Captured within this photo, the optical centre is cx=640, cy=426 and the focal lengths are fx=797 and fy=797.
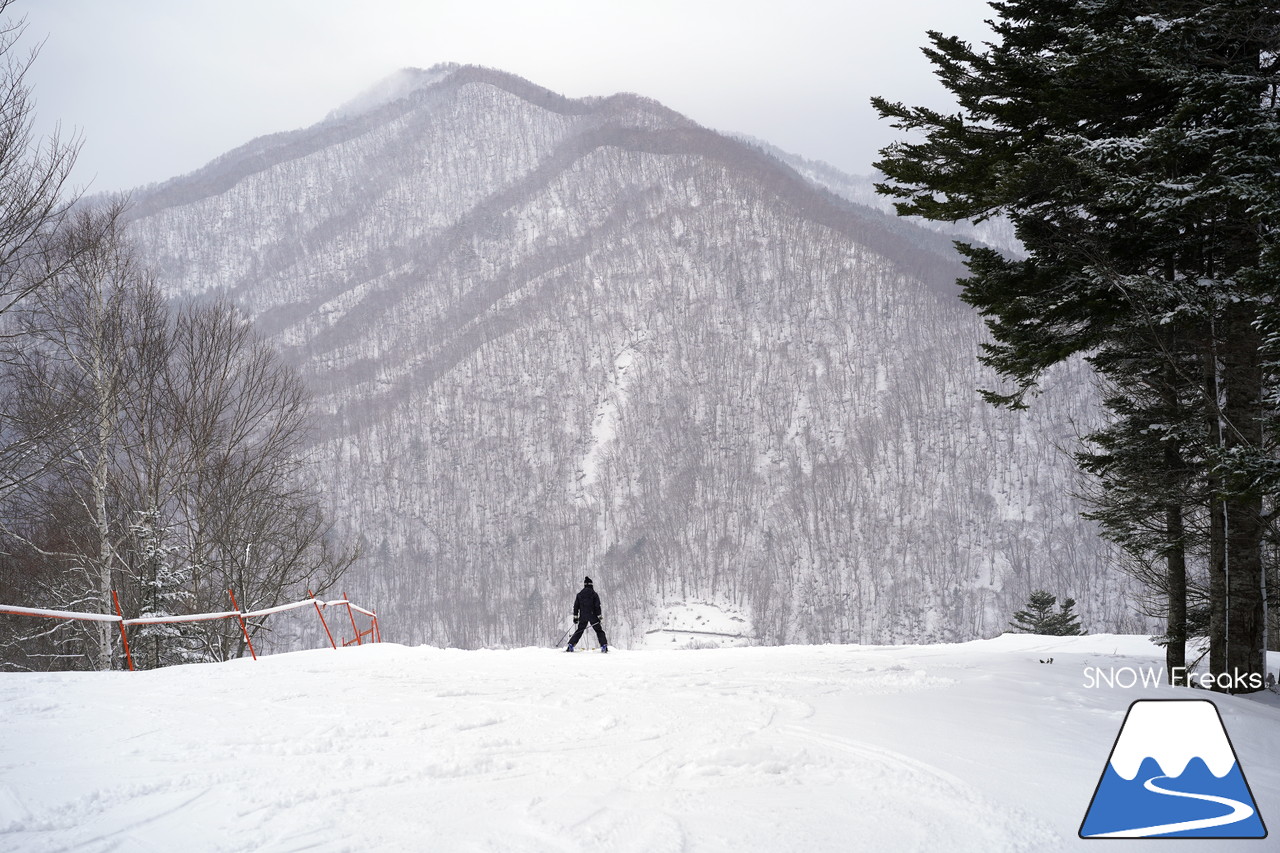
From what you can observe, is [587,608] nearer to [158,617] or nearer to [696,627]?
[158,617]

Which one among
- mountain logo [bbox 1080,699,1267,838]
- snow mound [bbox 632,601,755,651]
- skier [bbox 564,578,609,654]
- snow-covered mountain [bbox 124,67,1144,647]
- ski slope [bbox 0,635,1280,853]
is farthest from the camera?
snow-covered mountain [bbox 124,67,1144,647]

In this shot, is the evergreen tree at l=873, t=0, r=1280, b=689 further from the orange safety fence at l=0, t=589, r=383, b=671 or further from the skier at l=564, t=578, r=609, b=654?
the orange safety fence at l=0, t=589, r=383, b=671

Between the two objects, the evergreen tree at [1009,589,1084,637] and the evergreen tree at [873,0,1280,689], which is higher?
the evergreen tree at [873,0,1280,689]

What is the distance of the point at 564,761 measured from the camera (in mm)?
5305

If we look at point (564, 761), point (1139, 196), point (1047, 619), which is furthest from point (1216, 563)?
point (1047, 619)

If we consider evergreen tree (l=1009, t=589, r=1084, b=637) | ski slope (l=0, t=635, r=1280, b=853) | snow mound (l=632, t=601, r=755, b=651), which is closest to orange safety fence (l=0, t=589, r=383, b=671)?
ski slope (l=0, t=635, r=1280, b=853)

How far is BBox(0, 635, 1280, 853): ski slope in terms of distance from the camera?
4.06 m

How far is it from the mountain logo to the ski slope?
1.01 feet

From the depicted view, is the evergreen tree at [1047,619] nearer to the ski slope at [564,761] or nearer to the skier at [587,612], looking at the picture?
the skier at [587,612]

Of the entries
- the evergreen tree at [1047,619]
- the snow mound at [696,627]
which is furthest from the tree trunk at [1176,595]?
the snow mound at [696,627]

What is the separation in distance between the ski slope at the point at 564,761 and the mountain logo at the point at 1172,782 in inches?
12.1

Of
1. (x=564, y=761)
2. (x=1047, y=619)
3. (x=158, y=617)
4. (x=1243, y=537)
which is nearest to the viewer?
(x=564, y=761)

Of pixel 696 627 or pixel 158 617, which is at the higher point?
pixel 158 617

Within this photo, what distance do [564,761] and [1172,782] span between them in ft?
11.3
